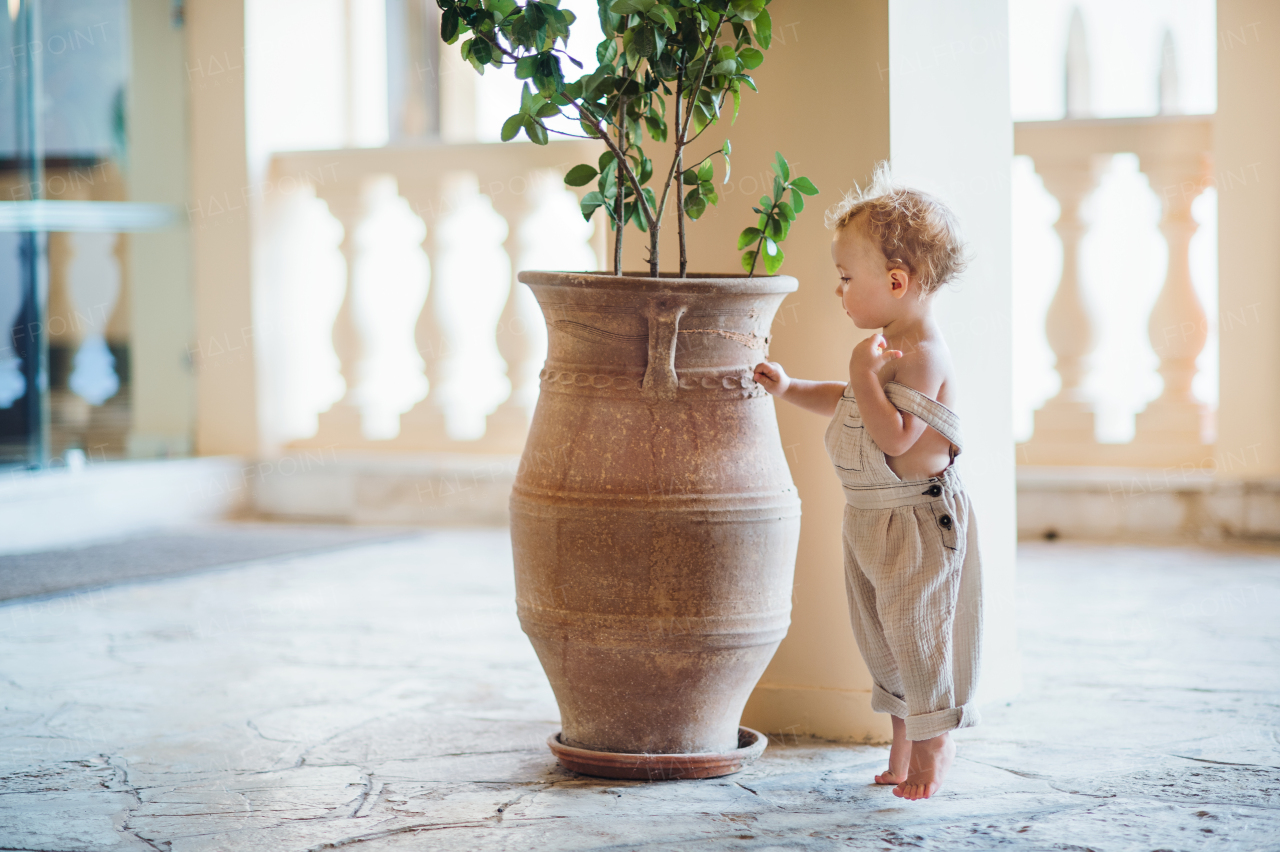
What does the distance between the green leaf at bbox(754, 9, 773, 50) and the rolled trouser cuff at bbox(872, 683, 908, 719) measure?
41.3 inches

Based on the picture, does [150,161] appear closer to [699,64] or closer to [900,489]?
[699,64]

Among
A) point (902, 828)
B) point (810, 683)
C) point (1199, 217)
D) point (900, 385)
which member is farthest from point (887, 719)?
point (1199, 217)

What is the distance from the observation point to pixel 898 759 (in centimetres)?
213

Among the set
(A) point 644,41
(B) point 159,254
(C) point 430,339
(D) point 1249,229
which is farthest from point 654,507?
(B) point 159,254

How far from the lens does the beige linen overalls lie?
79.4 inches

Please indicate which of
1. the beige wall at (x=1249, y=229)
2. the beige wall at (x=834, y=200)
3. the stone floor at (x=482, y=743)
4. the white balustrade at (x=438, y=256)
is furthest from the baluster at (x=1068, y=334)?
the beige wall at (x=834, y=200)

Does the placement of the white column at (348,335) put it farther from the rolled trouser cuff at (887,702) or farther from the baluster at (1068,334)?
the rolled trouser cuff at (887,702)

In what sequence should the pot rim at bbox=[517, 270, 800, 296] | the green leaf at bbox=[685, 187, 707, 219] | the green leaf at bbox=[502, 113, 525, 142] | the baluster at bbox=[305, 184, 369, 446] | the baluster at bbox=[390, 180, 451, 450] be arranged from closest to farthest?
the pot rim at bbox=[517, 270, 800, 296], the green leaf at bbox=[502, 113, 525, 142], the green leaf at bbox=[685, 187, 707, 219], the baluster at bbox=[390, 180, 451, 450], the baluster at bbox=[305, 184, 369, 446]

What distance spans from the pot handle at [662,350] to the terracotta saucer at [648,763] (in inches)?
22.5

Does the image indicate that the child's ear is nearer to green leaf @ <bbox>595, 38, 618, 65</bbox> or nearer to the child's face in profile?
the child's face in profile

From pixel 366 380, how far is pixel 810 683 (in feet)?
10.5

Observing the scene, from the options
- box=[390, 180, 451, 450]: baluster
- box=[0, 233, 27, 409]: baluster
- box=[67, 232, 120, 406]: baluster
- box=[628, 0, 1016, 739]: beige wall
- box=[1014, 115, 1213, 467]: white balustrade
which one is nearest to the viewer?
box=[628, 0, 1016, 739]: beige wall

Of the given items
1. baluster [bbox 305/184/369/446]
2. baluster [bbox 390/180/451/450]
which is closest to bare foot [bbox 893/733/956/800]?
baluster [bbox 390/180/451/450]

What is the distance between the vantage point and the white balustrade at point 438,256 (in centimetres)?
491
